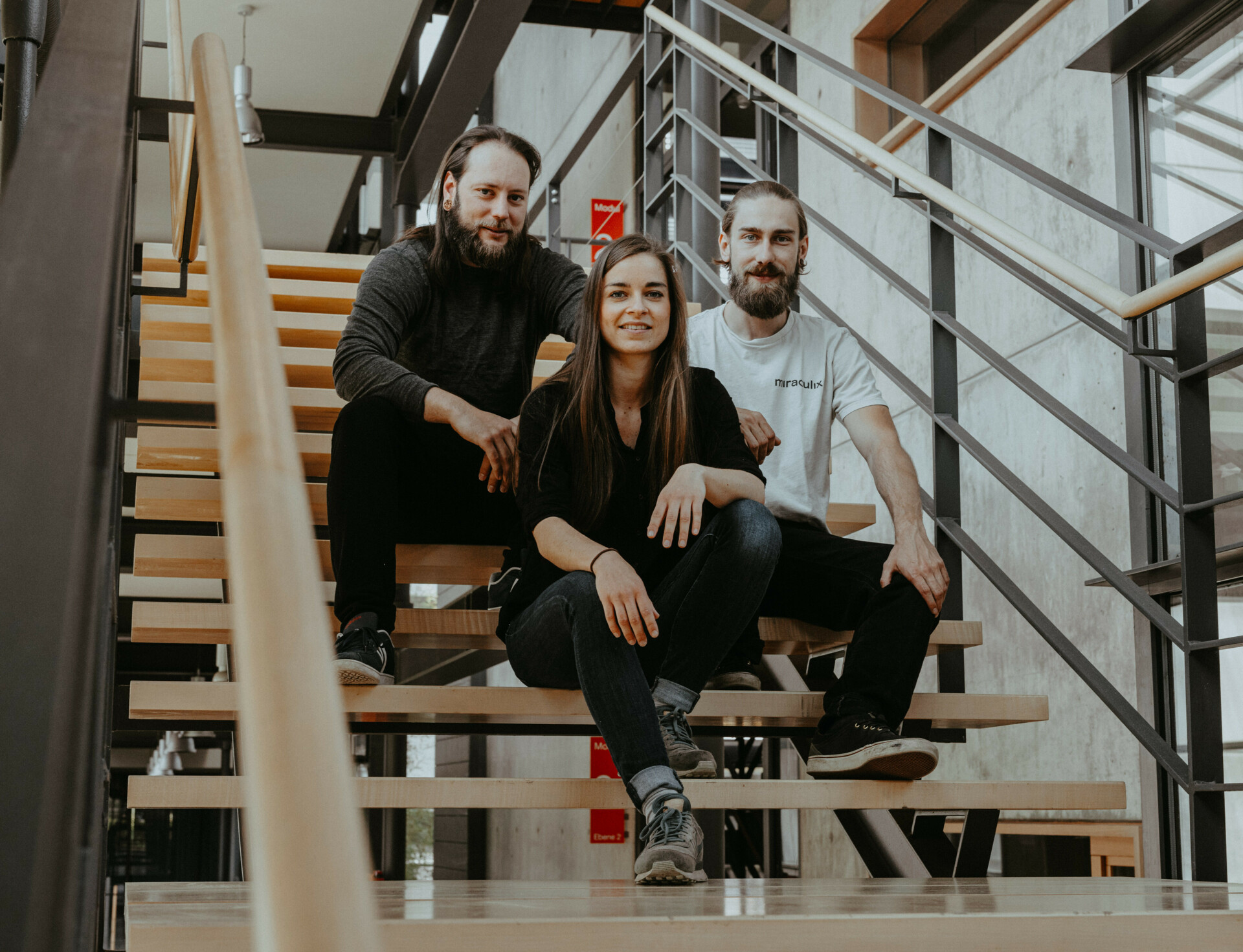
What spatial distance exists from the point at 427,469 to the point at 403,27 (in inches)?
141

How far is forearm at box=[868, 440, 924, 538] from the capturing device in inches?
83.4

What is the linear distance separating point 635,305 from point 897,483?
1.83 feet

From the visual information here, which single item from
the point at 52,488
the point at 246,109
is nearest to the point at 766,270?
the point at 52,488

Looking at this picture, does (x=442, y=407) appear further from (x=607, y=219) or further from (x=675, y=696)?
(x=607, y=219)

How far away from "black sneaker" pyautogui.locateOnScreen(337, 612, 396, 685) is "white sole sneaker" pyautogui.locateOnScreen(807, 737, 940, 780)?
670 millimetres

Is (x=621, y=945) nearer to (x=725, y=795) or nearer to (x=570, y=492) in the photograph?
(x=725, y=795)

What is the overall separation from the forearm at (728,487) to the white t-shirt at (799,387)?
0.33m

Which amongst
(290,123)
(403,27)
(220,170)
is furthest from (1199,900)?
(290,123)

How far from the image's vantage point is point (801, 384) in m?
2.38

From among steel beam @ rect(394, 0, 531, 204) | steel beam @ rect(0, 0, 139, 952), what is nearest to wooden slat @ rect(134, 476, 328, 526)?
steel beam @ rect(0, 0, 139, 952)

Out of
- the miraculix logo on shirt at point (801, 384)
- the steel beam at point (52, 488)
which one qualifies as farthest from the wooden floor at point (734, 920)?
the miraculix logo on shirt at point (801, 384)

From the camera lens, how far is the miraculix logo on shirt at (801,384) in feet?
7.79

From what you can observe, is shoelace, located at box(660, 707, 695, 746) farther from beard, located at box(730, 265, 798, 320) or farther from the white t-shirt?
beard, located at box(730, 265, 798, 320)

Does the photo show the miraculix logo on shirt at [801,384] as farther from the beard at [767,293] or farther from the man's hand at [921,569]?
the man's hand at [921,569]
